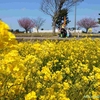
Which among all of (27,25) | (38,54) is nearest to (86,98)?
(38,54)

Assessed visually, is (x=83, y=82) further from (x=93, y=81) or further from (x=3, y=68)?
(x=3, y=68)

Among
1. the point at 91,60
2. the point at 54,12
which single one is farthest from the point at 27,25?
the point at 91,60

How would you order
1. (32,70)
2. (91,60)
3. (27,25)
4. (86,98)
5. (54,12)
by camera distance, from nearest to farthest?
(86,98), (32,70), (91,60), (54,12), (27,25)

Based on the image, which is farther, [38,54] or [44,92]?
[38,54]

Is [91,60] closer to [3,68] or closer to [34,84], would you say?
[34,84]

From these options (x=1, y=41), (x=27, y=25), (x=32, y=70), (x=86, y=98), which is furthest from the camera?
(x=27, y=25)

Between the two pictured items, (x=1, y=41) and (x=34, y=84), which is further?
(x=34, y=84)

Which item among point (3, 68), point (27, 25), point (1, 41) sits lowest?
point (27, 25)

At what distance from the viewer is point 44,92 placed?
2443 mm

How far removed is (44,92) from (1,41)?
2.84ft

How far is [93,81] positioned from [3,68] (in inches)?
38.7

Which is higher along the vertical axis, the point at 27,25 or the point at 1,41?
the point at 1,41

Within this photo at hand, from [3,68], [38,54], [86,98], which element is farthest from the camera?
[38,54]

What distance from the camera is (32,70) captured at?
294cm
